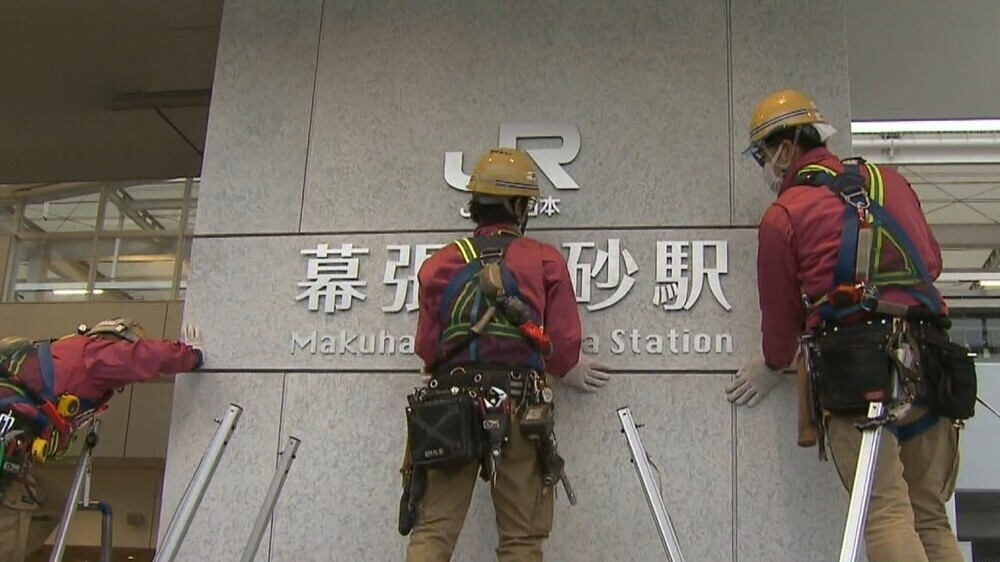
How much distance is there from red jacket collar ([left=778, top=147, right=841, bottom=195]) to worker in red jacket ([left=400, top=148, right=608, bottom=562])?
0.88 metres

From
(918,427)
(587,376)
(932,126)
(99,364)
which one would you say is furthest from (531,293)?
(932,126)

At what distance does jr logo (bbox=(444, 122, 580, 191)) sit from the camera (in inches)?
178

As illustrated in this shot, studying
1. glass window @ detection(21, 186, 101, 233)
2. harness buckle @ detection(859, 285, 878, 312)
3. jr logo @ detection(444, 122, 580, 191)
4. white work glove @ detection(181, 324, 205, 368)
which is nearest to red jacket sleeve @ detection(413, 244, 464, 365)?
jr logo @ detection(444, 122, 580, 191)

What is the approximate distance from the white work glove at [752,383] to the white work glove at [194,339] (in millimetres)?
2249

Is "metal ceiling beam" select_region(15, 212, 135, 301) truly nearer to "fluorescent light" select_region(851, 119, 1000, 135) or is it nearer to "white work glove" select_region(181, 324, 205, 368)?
"white work glove" select_region(181, 324, 205, 368)

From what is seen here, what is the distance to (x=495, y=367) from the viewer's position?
11.9ft

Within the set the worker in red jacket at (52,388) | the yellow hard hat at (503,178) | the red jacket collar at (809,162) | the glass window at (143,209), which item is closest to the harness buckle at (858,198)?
the red jacket collar at (809,162)

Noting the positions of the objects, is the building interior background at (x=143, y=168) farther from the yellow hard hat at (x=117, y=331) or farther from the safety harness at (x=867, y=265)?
the safety harness at (x=867, y=265)

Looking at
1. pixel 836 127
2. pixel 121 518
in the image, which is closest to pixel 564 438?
pixel 836 127

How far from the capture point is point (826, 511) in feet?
13.1

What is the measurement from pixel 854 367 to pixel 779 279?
0.49 meters

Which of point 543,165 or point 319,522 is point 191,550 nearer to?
point 319,522

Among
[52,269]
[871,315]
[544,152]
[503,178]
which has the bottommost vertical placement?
[871,315]

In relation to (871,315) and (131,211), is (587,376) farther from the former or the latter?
(131,211)
